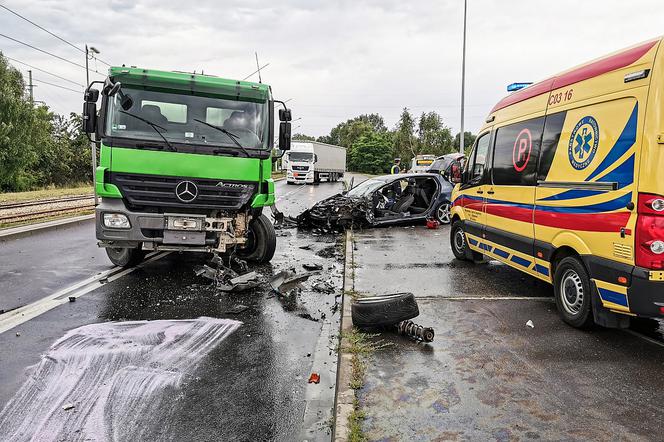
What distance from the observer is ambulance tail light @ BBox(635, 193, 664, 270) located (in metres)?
3.72

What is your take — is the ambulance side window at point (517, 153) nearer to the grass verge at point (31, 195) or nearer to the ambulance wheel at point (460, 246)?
the ambulance wheel at point (460, 246)

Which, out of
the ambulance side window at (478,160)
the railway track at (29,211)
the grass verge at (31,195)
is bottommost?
the railway track at (29,211)

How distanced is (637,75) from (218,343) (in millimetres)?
4403

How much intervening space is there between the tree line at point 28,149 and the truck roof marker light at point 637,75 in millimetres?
41328

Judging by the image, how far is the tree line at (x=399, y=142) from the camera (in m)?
46.4

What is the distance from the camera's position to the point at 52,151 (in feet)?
139

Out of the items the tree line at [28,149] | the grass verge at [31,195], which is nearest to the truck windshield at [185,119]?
the grass verge at [31,195]

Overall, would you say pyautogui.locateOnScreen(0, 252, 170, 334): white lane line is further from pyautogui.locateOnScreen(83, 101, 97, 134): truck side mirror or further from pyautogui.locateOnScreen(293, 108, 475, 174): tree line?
pyautogui.locateOnScreen(293, 108, 475, 174): tree line

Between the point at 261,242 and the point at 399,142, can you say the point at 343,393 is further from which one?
the point at 399,142

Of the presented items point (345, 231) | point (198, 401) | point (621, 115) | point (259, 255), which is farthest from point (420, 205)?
point (198, 401)

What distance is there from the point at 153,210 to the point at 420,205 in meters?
7.91

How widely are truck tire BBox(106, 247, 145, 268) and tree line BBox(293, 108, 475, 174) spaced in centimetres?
3118

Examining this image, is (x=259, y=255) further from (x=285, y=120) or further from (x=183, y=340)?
(x=183, y=340)

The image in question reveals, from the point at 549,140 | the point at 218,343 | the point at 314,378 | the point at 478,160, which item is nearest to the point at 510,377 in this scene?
the point at 314,378
